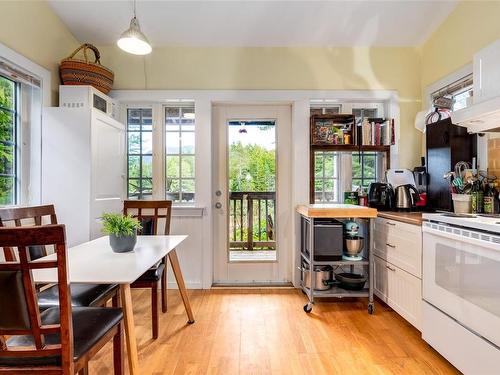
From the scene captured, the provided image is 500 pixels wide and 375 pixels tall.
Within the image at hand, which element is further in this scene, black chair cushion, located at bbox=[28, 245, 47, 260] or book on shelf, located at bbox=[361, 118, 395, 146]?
book on shelf, located at bbox=[361, 118, 395, 146]

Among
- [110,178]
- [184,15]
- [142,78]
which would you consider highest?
[184,15]

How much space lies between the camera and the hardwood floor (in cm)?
192

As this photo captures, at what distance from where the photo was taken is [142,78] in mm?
3324

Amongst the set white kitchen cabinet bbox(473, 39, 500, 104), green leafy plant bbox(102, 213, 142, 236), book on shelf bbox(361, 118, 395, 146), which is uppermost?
white kitchen cabinet bbox(473, 39, 500, 104)

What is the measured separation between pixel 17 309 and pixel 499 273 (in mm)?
2019

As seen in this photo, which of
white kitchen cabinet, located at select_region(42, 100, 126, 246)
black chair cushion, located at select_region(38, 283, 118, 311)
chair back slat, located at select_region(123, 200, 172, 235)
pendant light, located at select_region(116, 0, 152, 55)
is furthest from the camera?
chair back slat, located at select_region(123, 200, 172, 235)

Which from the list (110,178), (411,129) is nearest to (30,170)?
(110,178)

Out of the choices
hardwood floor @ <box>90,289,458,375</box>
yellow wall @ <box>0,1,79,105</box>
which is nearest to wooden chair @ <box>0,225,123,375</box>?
hardwood floor @ <box>90,289,458,375</box>

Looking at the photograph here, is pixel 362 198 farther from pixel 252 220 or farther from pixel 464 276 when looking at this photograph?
pixel 464 276

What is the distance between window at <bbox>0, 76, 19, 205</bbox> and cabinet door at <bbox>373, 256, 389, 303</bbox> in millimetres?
3087

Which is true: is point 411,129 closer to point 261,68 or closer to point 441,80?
point 441,80

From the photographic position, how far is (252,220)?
358 centimetres

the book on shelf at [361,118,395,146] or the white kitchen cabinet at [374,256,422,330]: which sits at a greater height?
the book on shelf at [361,118,395,146]

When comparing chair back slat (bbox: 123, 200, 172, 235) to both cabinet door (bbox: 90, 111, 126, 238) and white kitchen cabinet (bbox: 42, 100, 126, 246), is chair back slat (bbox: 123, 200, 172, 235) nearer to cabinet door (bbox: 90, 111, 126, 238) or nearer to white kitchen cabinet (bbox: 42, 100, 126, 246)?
cabinet door (bbox: 90, 111, 126, 238)
